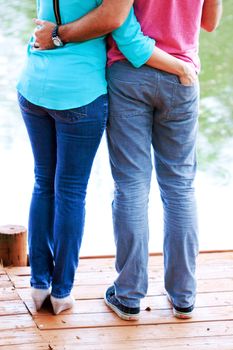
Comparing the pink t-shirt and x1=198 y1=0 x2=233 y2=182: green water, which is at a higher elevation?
the pink t-shirt

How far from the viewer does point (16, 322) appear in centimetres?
279

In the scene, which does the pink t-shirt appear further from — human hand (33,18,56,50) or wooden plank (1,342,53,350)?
wooden plank (1,342,53,350)

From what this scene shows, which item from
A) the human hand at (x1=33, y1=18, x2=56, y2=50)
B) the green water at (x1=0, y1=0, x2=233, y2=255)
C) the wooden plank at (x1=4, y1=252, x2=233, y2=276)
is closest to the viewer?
the human hand at (x1=33, y1=18, x2=56, y2=50)

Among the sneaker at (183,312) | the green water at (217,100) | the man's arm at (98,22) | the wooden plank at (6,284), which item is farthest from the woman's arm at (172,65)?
the green water at (217,100)

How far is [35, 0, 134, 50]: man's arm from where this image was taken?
8.20ft

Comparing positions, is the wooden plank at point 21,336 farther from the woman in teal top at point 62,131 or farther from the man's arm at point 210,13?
the man's arm at point 210,13

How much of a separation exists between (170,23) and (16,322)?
3.42 ft

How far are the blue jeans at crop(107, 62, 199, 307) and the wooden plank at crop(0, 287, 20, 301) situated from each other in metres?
0.36

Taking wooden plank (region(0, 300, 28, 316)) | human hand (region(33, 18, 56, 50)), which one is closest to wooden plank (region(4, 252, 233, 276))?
wooden plank (region(0, 300, 28, 316))

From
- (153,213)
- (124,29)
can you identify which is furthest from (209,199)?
(124,29)

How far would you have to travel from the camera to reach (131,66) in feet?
8.61

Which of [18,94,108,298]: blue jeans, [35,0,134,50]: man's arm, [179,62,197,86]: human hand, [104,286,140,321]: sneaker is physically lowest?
[104,286,140,321]: sneaker

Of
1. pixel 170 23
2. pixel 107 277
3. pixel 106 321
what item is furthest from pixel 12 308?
pixel 170 23

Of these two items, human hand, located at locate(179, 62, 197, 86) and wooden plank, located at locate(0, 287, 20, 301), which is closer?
human hand, located at locate(179, 62, 197, 86)
